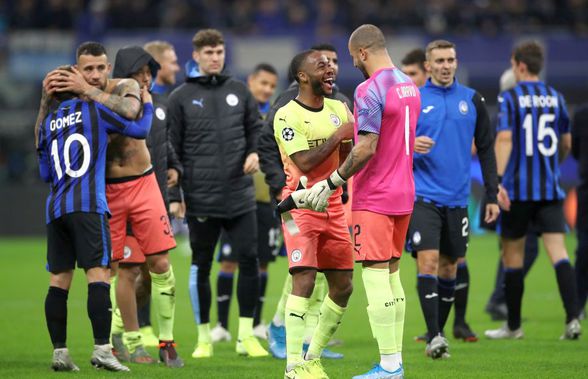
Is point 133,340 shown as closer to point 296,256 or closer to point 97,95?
point 296,256

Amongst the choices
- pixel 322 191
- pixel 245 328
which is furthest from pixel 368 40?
pixel 245 328

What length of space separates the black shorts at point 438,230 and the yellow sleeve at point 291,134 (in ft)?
5.59

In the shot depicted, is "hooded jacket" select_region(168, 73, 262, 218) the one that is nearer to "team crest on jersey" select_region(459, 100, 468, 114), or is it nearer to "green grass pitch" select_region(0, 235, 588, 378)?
"green grass pitch" select_region(0, 235, 588, 378)

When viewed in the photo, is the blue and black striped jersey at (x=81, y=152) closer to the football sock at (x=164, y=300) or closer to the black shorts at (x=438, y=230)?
the football sock at (x=164, y=300)

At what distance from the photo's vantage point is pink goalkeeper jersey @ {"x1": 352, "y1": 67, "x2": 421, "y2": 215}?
7.06 m

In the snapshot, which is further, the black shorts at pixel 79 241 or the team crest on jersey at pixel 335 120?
the black shorts at pixel 79 241

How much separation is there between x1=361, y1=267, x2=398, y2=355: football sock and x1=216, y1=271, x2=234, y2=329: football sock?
3101 mm

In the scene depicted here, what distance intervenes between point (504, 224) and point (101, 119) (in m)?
4.02

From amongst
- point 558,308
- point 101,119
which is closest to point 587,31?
point 558,308

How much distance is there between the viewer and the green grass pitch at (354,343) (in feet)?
25.4

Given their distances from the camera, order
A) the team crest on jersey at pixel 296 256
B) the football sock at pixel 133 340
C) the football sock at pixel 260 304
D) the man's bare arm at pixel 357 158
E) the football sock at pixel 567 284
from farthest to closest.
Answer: the football sock at pixel 260 304 → the football sock at pixel 567 284 → the football sock at pixel 133 340 → the team crest on jersey at pixel 296 256 → the man's bare arm at pixel 357 158

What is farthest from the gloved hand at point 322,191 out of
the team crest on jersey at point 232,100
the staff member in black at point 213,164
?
the team crest on jersey at point 232,100

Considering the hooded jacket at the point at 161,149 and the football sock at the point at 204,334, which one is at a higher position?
the hooded jacket at the point at 161,149

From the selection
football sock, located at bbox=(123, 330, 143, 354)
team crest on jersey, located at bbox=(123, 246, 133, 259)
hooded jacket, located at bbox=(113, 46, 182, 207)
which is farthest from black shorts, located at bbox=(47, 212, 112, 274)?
hooded jacket, located at bbox=(113, 46, 182, 207)
